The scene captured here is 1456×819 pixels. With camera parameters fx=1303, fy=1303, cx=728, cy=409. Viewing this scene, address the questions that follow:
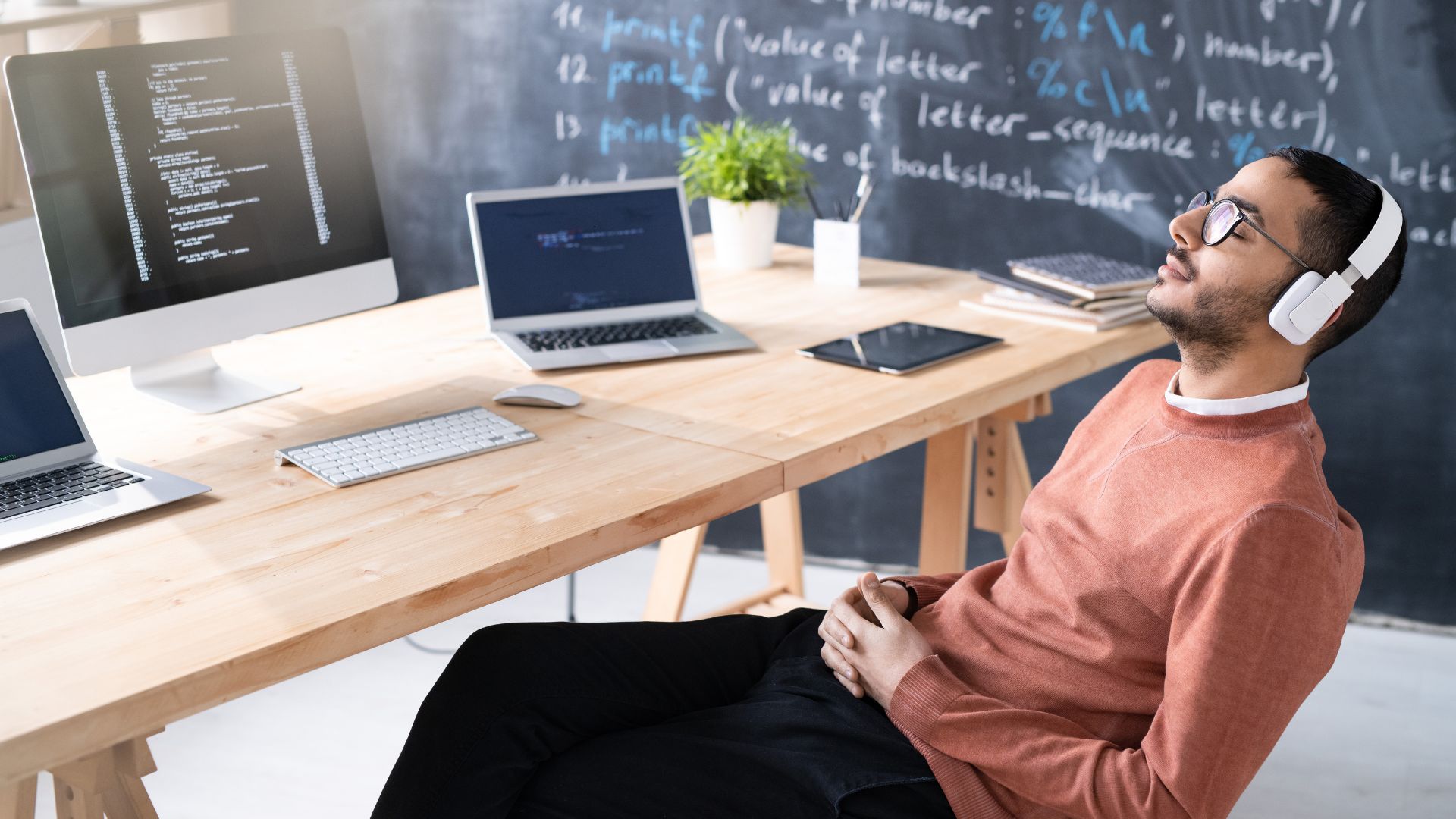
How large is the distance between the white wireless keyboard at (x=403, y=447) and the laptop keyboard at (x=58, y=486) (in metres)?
0.19

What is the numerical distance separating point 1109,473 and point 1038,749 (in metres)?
0.30

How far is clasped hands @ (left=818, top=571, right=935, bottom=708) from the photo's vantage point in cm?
133

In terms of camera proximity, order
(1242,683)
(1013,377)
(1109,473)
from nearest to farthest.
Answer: (1242,683) < (1109,473) < (1013,377)

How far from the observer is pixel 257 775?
2357 mm

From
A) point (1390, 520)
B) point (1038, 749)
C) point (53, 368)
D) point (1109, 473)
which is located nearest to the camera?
point (1038, 749)

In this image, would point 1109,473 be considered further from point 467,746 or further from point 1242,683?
point 467,746

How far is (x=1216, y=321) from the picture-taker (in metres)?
1.32

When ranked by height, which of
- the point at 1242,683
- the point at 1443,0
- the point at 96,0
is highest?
the point at 96,0

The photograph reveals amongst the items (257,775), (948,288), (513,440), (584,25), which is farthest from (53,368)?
(584,25)

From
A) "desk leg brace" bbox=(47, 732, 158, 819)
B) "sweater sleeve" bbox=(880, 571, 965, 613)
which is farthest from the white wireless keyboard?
"sweater sleeve" bbox=(880, 571, 965, 613)

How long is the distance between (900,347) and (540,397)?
22.5 inches

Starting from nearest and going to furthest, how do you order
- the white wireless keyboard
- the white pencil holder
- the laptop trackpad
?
the white wireless keyboard, the laptop trackpad, the white pencil holder

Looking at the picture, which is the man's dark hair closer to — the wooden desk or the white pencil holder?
the wooden desk

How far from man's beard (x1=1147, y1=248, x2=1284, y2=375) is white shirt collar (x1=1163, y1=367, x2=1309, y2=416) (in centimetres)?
4
